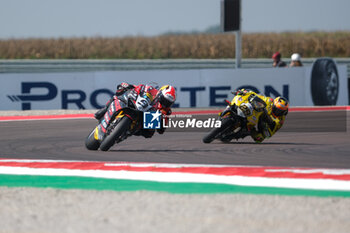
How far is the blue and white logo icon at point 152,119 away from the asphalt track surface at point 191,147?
433 millimetres

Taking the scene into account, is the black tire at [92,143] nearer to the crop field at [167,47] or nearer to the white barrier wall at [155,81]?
the white barrier wall at [155,81]

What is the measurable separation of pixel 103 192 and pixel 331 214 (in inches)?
91.8

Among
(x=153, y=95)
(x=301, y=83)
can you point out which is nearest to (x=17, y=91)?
(x=301, y=83)

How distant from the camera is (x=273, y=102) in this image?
1049cm

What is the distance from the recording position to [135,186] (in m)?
6.95

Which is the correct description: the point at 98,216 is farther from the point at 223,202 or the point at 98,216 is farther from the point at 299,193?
the point at 299,193

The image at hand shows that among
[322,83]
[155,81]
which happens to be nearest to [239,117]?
[155,81]

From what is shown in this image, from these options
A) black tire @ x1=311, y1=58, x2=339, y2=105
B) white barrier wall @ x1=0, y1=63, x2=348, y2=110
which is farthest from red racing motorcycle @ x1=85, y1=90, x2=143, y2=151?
black tire @ x1=311, y1=58, x2=339, y2=105

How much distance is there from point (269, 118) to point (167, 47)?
99.4ft

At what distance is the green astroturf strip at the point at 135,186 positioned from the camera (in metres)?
6.48

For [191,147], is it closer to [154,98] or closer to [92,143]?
[154,98]

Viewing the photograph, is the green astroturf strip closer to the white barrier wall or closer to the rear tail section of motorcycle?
the rear tail section of motorcycle

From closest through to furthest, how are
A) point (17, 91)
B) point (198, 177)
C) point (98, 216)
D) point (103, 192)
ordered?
point (98, 216) → point (103, 192) → point (198, 177) → point (17, 91)

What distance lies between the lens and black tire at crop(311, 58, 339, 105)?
1891cm
